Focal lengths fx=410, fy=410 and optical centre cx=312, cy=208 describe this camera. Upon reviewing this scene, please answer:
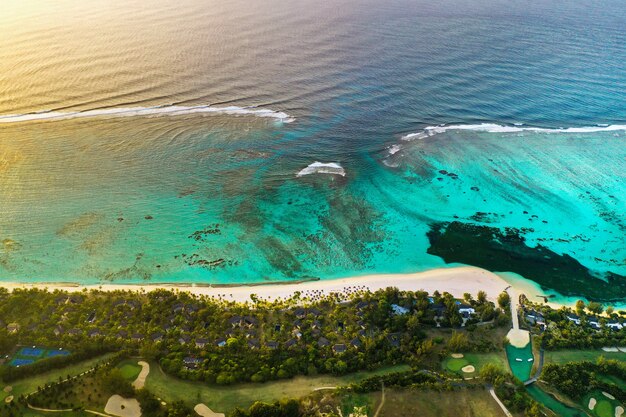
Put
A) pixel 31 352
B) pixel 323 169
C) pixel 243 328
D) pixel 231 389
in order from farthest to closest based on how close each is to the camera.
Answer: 1. pixel 323 169
2. pixel 243 328
3. pixel 31 352
4. pixel 231 389

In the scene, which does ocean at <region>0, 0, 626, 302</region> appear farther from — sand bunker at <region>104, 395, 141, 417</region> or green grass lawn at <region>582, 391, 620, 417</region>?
sand bunker at <region>104, 395, 141, 417</region>

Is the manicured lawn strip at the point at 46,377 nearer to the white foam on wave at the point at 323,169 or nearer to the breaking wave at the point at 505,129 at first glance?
the white foam on wave at the point at 323,169

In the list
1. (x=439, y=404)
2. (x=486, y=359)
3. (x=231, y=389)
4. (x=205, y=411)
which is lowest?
(x=439, y=404)

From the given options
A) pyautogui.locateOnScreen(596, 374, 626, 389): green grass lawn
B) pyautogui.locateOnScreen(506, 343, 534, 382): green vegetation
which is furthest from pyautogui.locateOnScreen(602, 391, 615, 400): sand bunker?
pyautogui.locateOnScreen(506, 343, 534, 382): green vegetation

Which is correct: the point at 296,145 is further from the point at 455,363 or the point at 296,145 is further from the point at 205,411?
the point at 205,411

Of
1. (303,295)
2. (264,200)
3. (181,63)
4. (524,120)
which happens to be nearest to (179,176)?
(264,200)

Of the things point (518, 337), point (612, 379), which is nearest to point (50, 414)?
point (518, 337)

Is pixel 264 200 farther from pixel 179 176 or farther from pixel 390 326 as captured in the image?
pixel 390 326

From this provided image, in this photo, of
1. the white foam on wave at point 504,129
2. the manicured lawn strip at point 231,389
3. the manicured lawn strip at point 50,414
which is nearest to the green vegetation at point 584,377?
the manicured lawn strip at point 231,389
